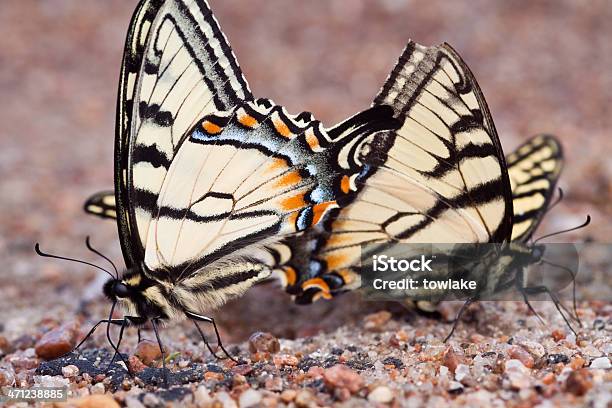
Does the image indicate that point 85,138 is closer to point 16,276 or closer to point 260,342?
point 16,276

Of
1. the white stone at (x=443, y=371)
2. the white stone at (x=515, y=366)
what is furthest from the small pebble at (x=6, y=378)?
the white stone at (x=515, y=366)

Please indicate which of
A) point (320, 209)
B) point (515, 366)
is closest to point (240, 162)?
point (320, 209)

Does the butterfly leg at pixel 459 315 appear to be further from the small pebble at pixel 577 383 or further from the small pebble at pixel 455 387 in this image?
the small pebble at pixel 577 383

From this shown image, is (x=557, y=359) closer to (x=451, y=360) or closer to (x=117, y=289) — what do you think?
(x=451, y=360)

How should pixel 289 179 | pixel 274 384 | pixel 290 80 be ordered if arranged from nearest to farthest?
pixel 274 384
pixel 289 179
pixel 290 80

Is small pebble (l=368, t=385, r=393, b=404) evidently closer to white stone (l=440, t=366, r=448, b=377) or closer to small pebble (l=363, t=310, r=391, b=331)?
white stone (l=440, t=366, r=448, b=377)

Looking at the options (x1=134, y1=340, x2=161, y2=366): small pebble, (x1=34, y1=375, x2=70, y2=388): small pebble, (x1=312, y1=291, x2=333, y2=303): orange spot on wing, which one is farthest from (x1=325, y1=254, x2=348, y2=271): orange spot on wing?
(x1=34, y1=375, x2=70, y2=388): small pebble
